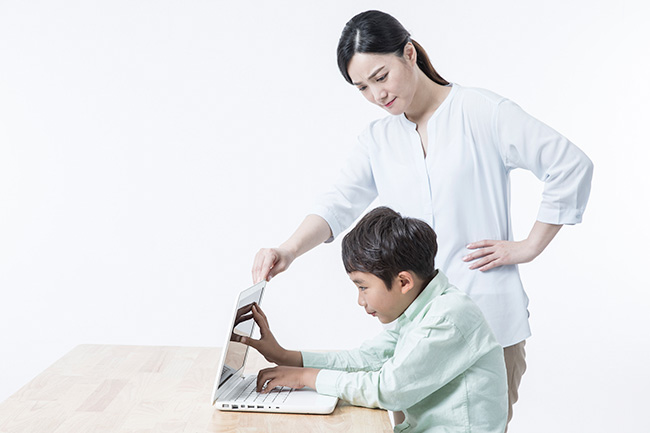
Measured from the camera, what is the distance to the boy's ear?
1.46m

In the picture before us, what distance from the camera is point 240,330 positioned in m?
1.52

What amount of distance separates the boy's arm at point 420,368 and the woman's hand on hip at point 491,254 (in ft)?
1.05

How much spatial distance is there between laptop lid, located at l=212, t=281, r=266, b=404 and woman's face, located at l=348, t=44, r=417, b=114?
503 millimetres

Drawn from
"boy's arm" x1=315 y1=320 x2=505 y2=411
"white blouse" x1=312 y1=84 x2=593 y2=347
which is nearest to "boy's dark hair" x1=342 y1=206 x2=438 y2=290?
"boy's arm" x1=315 y1=320 x2=505 y2=411

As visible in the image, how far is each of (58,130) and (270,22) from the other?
1222 millimetres

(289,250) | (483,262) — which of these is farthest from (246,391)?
(483,262)

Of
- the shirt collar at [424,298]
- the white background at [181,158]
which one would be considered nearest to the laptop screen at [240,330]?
the shirt collar at [424,298]

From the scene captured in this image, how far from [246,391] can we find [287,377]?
89mm

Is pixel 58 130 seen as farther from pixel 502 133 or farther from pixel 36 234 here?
pixel 502 133

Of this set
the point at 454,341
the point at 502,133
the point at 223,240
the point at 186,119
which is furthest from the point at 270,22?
the point at 454,341

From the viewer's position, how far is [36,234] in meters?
3.87

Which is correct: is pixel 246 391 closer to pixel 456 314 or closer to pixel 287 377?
pixel 287 377

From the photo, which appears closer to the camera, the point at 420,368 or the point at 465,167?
the point at 420,368

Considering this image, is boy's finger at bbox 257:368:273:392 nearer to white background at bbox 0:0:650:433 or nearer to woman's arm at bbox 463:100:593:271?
woman's arm at bbox 463:100:593:271
